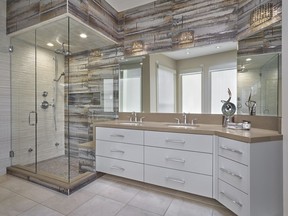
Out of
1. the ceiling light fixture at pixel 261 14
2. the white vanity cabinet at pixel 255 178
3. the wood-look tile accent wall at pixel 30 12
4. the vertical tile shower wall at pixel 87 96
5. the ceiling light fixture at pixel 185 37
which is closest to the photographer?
the white vanity cabinet at pixel 255 178

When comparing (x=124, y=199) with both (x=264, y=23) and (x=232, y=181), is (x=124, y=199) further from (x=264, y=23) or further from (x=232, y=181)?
(x=264, y=23)

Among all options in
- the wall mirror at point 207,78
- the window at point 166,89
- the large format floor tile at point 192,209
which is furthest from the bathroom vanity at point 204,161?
the window at point 166,89

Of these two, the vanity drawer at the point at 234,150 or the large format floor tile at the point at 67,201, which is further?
the large format floor tile at the point at 67,201

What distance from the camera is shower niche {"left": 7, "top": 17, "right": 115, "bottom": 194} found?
251 centimetres

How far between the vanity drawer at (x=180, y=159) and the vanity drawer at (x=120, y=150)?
4.5 inches

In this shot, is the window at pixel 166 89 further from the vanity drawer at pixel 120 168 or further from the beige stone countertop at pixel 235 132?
the vanity drawer at pixel 120 168

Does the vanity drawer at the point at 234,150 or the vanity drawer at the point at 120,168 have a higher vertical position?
the vanity drawer at the point at 234,150

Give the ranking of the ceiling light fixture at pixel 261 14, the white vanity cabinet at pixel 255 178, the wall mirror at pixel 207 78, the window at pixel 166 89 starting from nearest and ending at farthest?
the white vanity cabinet at pixel 255 178
the ceiling light fixture at pixel 261 14
the wall mirror at pixel 207 78
the window at pixel 166 89

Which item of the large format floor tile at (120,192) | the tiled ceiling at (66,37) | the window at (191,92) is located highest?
the tiled ceiling at (66,37)

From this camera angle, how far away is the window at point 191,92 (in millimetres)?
2309

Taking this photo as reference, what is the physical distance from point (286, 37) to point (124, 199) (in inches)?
84.8

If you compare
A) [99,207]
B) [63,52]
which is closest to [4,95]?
[63,52]

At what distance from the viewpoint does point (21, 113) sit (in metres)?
2.79

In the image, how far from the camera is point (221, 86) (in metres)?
2.17
